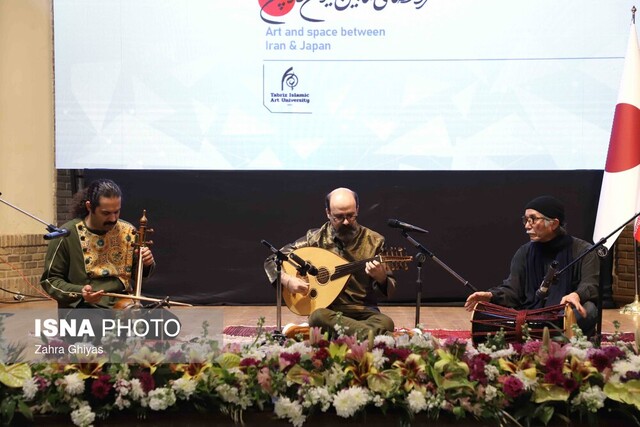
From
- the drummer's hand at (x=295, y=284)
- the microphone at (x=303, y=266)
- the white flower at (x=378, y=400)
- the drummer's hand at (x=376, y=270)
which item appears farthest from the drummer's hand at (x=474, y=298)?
the white flower at (x=378, y=400)

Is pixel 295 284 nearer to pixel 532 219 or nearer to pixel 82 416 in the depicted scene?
pixel 532 219

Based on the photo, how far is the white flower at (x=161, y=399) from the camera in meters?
2.06

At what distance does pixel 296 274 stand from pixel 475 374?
216cm

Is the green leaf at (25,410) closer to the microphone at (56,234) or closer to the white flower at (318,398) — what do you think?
the white flower at (318,398)

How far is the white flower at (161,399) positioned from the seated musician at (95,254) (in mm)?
1682

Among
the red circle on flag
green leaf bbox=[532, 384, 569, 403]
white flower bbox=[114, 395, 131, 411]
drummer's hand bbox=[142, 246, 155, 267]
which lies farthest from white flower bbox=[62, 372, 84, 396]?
the red circle on flag

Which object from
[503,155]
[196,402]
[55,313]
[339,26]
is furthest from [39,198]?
[196,402]

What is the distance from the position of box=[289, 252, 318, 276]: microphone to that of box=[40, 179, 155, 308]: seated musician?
75cm

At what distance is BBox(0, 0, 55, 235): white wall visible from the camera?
6738mm

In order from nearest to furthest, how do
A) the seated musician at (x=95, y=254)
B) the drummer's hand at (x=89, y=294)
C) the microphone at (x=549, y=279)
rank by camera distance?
the microphone at (x=549, y=279)
the drummer's hand at (x=89, y=294)
the seated musician at (x=95, y=254)

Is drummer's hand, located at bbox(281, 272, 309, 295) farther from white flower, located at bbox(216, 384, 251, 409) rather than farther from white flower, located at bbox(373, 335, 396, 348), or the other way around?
white flower, located at bbox(216, 384, 251, 409)

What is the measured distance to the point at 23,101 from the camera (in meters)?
6.77

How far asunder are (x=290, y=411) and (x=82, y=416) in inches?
22.7

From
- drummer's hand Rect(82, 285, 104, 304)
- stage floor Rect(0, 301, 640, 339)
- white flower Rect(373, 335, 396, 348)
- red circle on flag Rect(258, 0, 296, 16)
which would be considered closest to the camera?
white flower Rect(373, 335, 396, 348)
